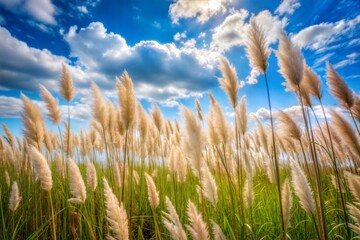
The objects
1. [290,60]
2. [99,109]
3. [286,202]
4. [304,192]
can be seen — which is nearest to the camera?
[304,192]

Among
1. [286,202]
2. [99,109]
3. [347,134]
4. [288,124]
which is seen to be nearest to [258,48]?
[288,124]

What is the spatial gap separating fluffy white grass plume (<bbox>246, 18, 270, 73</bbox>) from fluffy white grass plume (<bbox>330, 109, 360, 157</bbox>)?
869 millimetres

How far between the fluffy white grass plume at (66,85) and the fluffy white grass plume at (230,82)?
2.11 metres

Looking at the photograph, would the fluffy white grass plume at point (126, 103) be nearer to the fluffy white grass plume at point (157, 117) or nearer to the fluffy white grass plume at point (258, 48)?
the fluffy white grass plume at point (258, 48)

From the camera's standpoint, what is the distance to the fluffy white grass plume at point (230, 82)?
261cm

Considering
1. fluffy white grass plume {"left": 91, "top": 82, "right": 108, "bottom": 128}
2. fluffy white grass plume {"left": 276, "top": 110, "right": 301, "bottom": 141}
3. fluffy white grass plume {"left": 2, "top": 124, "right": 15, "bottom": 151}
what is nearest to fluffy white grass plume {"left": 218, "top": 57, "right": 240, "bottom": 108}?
fluffy white grass plume {"left": 276, "top": 110, "right": 301, "bottom": 141}

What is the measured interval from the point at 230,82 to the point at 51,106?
255 cm

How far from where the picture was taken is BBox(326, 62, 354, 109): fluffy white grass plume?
2418 mm

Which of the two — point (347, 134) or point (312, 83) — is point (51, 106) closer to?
point (312, 83)

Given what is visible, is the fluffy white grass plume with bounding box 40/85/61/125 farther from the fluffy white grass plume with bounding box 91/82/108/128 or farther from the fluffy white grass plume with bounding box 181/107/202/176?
the fluffy white grass plume with bounding box 181/107/202/176

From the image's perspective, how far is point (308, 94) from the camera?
2512mm

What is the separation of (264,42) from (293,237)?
93.6 inches

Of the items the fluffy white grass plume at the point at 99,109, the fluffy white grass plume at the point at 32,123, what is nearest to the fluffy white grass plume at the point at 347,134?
the fluffy white grass plume at the point at 99,109

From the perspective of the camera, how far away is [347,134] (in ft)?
7.04
